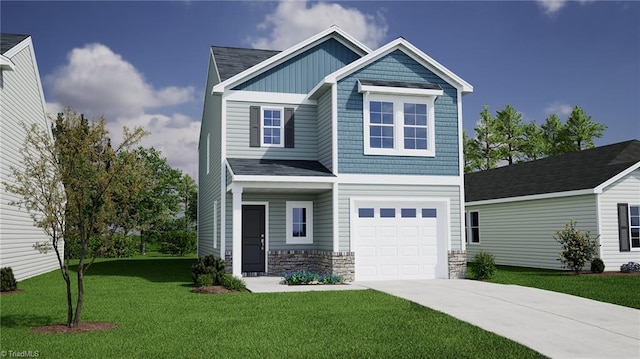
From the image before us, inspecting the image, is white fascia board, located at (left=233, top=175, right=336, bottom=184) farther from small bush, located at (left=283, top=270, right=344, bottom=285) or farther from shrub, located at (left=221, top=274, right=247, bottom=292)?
shrub, located at (left=221, top=274, right=247, bottom=292)

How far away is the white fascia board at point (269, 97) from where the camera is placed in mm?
18906

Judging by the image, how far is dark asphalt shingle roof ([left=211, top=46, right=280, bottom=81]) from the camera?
20.6 m

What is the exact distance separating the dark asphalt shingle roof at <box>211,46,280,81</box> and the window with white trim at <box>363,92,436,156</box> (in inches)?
224

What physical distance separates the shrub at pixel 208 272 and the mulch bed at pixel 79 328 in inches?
203

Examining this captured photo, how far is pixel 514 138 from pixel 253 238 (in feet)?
106

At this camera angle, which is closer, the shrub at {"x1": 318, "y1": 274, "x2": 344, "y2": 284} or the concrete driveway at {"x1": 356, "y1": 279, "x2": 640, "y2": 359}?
the concrete driveway at {"x1": 356, "y1": 279, "x2": 640, "y2": 359}

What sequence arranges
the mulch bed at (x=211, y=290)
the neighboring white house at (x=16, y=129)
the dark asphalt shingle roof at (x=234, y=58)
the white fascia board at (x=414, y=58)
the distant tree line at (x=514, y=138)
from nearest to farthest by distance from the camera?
the mulch bed at (x=211, y=290), the neighboring white house at (x=16, y=129), the white fascia board at (x=414, y=58), the dark asphalt shingle roof at (x=234, y=58), the distant tree line at (x=514, y=138)

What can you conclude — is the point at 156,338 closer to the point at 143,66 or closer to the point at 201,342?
the point at 201,342

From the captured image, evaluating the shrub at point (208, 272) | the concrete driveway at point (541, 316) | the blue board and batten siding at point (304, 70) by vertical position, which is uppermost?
the blue board and batten siding at point (304, 70)

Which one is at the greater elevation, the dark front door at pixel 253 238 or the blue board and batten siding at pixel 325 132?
the blue board and batten siding at pixel 325 132

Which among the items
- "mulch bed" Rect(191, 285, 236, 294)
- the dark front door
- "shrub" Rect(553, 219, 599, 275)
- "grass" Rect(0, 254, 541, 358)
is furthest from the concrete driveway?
"shrub" Rect(553, 219, 599, 275)

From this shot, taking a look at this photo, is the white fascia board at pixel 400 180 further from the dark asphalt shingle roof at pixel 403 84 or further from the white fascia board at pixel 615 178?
the white fascia board at pixel 615 178

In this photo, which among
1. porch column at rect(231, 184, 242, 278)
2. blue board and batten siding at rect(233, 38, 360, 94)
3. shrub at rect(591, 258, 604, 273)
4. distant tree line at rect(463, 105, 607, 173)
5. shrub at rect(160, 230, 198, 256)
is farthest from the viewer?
distant tree line at rect(463, 105, 607, 173)

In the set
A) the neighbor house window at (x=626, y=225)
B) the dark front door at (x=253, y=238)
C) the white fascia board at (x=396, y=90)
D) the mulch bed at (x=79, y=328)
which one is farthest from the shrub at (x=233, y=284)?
the neighbor house window at (x=626, y=225)
